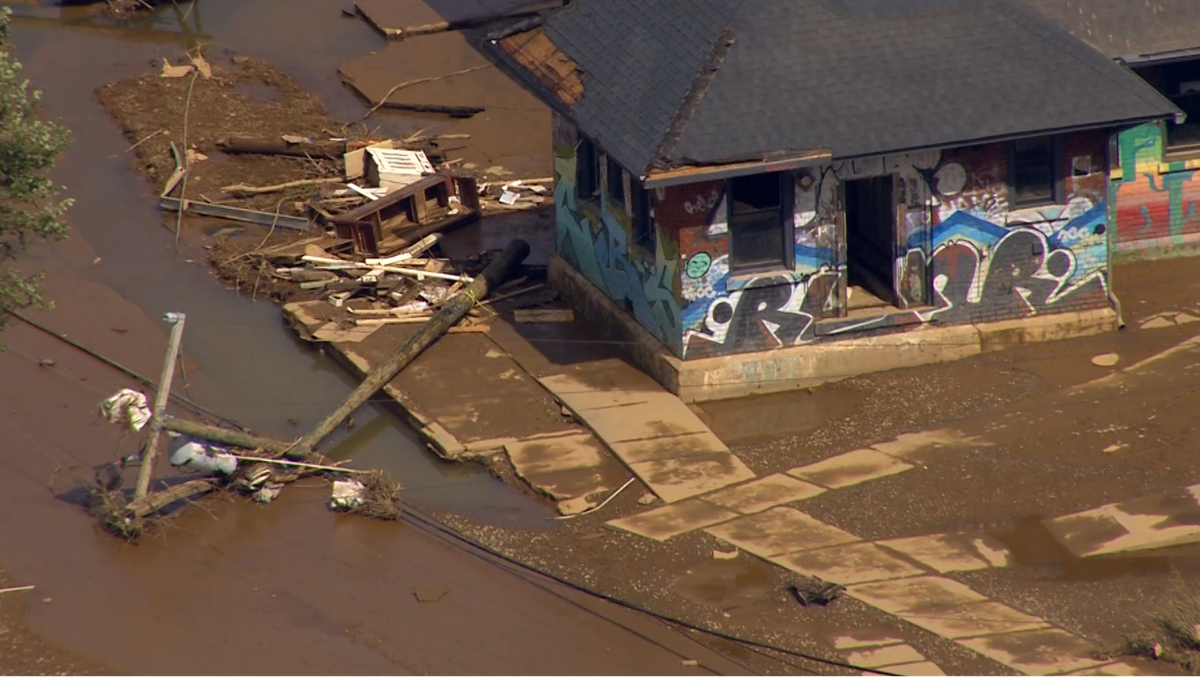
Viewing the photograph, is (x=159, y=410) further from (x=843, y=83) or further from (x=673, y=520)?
(x=843, y=83)

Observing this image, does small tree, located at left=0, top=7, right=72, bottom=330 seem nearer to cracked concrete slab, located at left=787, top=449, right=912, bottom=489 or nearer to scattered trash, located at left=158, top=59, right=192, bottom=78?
cracked concrete slab, located at left=787, top=449, right=912, bottom=489

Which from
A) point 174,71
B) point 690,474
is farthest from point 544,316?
point 174,71

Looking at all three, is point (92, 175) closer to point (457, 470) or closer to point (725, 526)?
point (457, 470)

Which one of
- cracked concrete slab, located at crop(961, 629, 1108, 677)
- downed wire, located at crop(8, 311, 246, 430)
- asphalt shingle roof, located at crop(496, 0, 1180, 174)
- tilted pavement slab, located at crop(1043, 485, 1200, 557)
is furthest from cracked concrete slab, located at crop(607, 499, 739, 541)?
downed wire, located at crop(8, 311, 246, 430)

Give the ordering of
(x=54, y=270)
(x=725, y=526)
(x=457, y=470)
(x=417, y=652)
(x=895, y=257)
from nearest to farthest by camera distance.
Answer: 1. (x=417, y=652)
2. (x=725, y=526)
3. (x=457, y=470)
4. (x=895, y=257)
5. (x=54, y=270)

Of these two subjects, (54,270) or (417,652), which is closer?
(417,652)

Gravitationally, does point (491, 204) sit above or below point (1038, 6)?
below

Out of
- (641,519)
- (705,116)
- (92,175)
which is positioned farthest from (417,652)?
(92,175)
